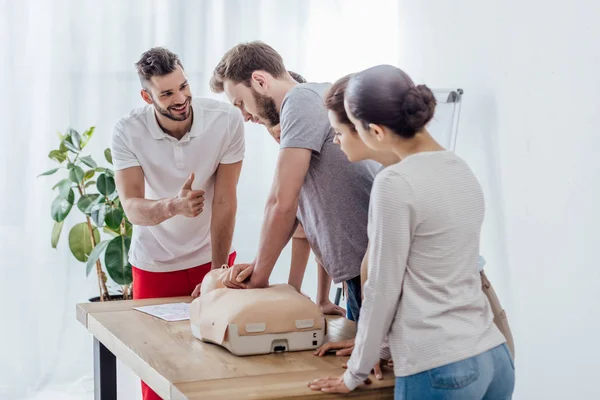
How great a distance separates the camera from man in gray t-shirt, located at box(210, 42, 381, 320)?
1.86m

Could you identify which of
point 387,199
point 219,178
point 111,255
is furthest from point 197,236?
point 387,199

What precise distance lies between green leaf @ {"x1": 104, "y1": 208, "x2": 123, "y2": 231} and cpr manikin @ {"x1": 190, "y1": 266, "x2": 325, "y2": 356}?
151cm

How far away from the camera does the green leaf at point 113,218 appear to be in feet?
10.8

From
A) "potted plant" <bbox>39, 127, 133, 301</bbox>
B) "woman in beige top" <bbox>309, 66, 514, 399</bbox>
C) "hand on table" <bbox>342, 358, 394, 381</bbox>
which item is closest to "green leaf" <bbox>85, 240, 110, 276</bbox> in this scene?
"potted plant" <bbox>39, 127, 133, 301</bbox>

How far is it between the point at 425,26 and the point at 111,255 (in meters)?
1.74

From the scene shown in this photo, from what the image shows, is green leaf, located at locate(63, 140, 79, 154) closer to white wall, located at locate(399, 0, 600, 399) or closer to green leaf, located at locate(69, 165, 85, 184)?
green leaf, located at locate(69, 165, 85, 184)

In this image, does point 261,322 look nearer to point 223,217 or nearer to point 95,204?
point 223,217

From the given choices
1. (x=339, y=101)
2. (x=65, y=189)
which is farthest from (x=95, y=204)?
(x=339, y=101)

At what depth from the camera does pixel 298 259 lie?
2348mm

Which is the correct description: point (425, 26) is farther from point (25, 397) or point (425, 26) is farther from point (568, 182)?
point (25, 397)

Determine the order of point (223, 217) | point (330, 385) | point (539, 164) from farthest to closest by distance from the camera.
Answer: point (539, 164), point (223, 217), point (330, 385)

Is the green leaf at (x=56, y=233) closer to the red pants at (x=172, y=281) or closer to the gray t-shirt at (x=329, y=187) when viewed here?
the red pants at (x=172, y=281)

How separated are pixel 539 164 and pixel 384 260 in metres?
1.65

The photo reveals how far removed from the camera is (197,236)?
9.16ft
